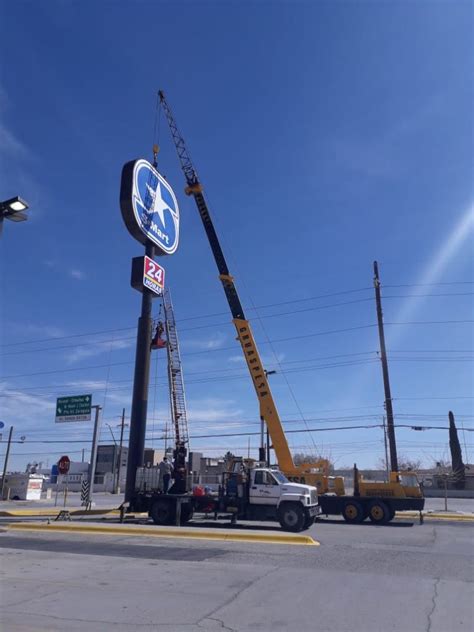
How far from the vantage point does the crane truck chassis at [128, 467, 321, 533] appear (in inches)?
788

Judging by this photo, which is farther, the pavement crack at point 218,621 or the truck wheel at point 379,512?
the truck wheel at point 379,512

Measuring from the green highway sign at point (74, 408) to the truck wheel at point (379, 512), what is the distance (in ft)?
70.0

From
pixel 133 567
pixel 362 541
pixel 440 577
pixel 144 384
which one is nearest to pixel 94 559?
pixel 133 567

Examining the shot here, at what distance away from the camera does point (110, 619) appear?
7.18 metres

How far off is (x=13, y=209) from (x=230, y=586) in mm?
8186

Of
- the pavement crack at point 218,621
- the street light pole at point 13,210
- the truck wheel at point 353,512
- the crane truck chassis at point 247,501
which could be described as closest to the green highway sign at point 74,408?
the crane truck chassis at point 247,501

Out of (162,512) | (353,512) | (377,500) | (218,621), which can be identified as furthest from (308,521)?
(218,621)

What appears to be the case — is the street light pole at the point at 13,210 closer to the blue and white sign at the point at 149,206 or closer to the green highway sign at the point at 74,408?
A: the blue and white sign at the point at 149,206

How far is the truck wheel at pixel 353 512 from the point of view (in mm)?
24438

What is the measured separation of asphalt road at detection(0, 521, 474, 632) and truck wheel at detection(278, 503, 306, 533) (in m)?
4.07

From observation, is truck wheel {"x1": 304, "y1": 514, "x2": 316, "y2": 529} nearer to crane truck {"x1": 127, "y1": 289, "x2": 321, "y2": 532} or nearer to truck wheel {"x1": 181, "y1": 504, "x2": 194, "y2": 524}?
crane truck {"x1": 127, "y1": 289, "x2": 321, "y2": 532}

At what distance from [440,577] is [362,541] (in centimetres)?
635

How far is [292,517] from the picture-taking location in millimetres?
19891

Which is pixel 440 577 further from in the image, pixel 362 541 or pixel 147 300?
pixel 147 300
